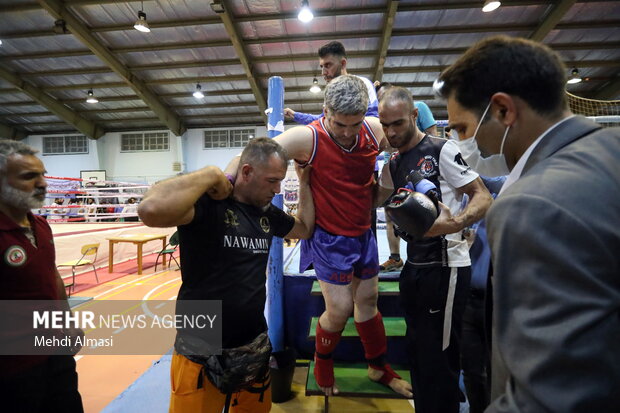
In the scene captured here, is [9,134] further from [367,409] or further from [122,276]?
[367,409]

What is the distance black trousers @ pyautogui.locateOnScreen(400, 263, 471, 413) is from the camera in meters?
1.74

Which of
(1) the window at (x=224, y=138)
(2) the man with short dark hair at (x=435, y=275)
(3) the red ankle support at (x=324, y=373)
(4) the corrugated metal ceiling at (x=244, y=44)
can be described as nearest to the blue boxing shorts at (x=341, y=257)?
(2) the man with short dark hair at (x=435, y=275)

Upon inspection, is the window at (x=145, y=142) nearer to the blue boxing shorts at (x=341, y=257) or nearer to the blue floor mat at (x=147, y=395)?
the blue floor mat at (x=147, y=395)

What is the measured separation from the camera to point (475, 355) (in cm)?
198

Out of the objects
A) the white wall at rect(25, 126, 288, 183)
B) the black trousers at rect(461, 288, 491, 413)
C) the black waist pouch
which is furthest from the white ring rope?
the black trousers at rect(461, 288, 491, 413)

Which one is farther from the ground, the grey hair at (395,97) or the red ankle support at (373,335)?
the grey hair at (395,97)

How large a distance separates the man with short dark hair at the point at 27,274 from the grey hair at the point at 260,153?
47.4 inches

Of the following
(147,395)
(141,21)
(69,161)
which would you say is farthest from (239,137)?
(147,395)

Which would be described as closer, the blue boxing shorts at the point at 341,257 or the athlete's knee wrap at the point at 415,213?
the athlete's knee wrap at the point at 415,213

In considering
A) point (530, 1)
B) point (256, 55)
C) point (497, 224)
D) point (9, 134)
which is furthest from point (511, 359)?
point (9, 134)

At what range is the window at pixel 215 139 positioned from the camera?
16.3m

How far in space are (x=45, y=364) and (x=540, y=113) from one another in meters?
2.33

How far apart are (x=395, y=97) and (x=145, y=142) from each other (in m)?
18.0

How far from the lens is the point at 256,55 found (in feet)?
37.2
